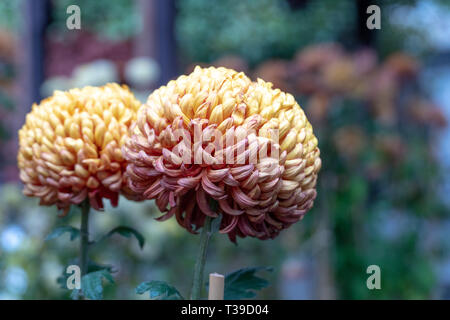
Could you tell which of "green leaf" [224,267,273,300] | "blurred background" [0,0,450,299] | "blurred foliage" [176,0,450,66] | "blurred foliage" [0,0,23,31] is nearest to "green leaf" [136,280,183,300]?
"green leaf" [224,267,273,300]

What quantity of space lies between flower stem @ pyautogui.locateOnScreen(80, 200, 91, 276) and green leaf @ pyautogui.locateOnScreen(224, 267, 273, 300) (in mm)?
253

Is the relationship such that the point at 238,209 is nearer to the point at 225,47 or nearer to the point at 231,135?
the point at 231,135

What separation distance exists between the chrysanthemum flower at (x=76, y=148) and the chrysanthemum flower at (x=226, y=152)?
8 cm

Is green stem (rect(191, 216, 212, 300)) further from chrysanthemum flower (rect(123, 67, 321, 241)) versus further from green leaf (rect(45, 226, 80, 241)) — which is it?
green leaf (rect(45, 226, 80, 241))

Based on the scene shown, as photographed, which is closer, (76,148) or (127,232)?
(76,148)

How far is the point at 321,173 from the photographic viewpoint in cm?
231

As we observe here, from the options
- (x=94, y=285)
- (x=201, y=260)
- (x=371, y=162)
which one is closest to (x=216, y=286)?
(x=201, y=260)

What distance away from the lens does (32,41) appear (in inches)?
106

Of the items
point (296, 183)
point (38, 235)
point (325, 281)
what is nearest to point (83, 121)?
point (296, 183)

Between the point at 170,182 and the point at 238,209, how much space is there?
0.33 feet

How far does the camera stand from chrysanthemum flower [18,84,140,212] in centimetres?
78

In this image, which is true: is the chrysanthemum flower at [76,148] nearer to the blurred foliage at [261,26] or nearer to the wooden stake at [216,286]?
the wooden stake at [216,286]

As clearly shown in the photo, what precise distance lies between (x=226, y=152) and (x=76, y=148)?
0.87 ft

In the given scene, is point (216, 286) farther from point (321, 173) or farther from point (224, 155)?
point (321, 173)
